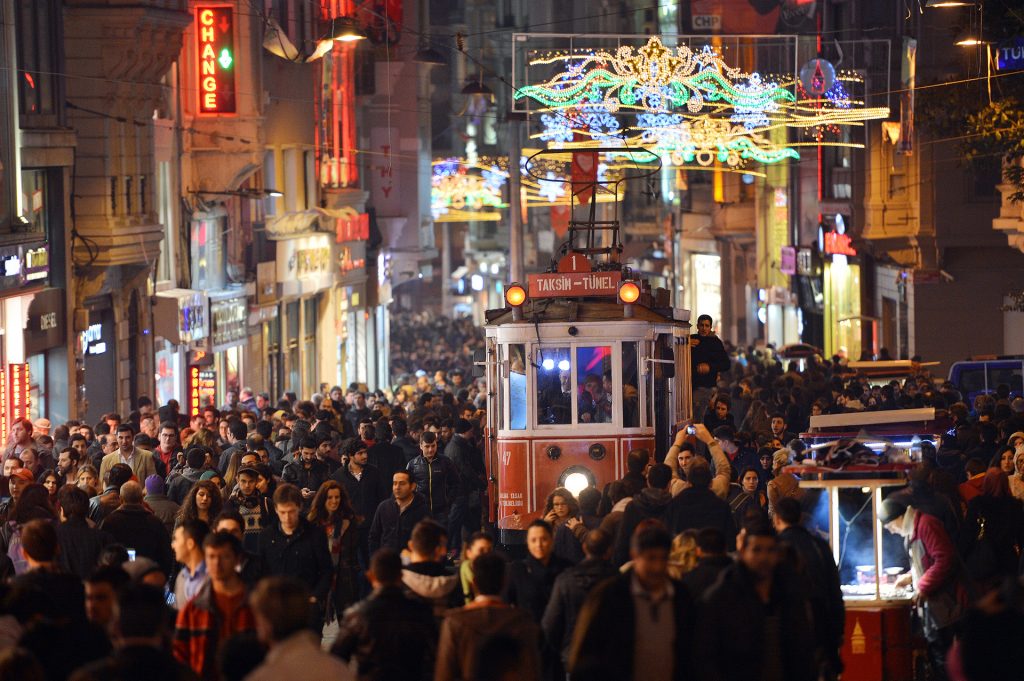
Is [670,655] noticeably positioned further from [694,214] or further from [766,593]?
[694,214]

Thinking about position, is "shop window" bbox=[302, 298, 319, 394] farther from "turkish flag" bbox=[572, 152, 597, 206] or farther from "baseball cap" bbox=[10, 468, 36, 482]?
"baseball cap" bbox=[10, 468, 36, 482]

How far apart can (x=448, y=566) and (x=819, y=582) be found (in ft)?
11.0

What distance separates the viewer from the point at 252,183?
129 ft

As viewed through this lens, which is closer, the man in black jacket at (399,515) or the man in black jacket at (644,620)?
the man in black jacket at (644,620)

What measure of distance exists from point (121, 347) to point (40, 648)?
923 inches

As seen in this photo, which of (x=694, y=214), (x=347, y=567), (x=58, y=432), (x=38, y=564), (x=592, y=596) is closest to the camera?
(x=592, y=596)

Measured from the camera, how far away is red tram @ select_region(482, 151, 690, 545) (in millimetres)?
19156

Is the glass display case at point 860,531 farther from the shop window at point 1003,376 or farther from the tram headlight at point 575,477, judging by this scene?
the shop window at point 1003,376

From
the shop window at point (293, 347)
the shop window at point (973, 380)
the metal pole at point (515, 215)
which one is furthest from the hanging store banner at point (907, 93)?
the shop window at point (293, 347)

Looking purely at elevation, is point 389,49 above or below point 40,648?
above

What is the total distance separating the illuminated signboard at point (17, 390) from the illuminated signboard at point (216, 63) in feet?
32.0

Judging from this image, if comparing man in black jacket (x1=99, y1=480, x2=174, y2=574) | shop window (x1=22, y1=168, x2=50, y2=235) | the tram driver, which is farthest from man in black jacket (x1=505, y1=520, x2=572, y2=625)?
shop window (x1=22, y1=168, x2=50, y2=235)

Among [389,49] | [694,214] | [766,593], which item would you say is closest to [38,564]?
[766,593]

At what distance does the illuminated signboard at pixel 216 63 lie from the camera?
34.2 metres
